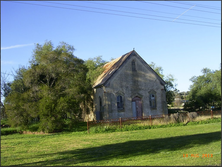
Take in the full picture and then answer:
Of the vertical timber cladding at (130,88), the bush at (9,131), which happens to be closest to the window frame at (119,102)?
the vertical timber cladding at (130,88)

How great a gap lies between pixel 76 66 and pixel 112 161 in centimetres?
1636

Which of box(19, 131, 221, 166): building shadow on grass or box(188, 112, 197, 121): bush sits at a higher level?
A: box(188, 112, 197, 121): bush

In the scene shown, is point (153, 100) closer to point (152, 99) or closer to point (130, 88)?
point (152, 99)

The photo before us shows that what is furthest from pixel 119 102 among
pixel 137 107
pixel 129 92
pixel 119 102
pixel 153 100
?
pixel 153 100

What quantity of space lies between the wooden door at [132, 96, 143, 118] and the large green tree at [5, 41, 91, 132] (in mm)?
8121

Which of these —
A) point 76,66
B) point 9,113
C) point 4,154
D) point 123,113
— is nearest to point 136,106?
point 123,113

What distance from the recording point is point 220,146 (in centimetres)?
1170

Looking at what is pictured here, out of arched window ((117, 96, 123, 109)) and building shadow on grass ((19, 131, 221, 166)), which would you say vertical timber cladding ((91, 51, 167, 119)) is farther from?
building shadow on grass ((19, 131, 221, 166))

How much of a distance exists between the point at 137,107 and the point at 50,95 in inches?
489

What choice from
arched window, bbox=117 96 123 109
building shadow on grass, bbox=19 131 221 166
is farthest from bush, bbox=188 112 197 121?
building shadow on grass, bbox=19 131 221 166

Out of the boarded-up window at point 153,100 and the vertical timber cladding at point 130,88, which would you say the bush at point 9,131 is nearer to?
the vertical timber cladding at point 130,88

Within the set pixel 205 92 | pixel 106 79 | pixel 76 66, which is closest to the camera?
pixel 76 66

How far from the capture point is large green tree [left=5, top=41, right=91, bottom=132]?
21469mm

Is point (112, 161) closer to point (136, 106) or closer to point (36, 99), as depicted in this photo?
point (36, 99)
